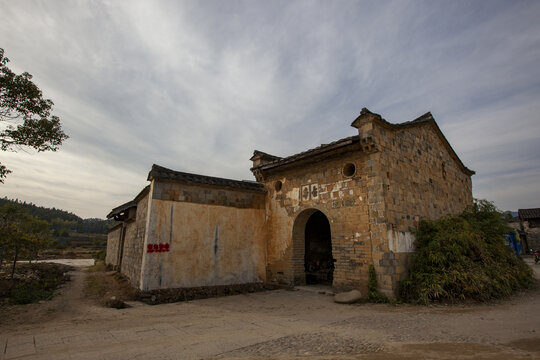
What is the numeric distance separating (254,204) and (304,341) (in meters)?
6.87

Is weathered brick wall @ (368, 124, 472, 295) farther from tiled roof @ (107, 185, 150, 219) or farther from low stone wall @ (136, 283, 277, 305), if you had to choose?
tiled roof @ (107, 185, 150, 219)

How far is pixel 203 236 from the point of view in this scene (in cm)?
937

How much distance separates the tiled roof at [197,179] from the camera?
8.70 metres

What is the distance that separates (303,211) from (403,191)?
326 centimetres

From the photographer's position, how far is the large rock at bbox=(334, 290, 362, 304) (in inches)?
287

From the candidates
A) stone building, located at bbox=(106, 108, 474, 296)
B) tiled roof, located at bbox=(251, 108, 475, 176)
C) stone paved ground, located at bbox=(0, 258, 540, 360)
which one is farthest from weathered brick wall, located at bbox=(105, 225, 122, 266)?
tiled roof, located at bbox=(251, 108, 475, 176)

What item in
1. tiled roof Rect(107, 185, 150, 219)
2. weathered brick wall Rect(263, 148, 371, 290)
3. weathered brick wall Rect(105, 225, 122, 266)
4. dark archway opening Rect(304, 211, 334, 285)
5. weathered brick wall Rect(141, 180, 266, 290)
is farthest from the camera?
weathered brick wall Rect(105, 225, 122, 266)

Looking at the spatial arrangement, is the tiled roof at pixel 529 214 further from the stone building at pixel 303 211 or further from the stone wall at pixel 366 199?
the stone wall at pixel 366 199

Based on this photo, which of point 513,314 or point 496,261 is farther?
point 496,261

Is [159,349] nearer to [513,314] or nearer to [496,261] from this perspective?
[513,314]

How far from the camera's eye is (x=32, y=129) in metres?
7.47

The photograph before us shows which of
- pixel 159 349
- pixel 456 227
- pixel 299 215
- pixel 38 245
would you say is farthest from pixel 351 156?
pixel 38 245

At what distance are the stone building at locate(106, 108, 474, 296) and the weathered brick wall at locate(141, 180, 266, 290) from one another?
3 centimetres

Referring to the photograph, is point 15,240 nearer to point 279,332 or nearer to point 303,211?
point 279,332
